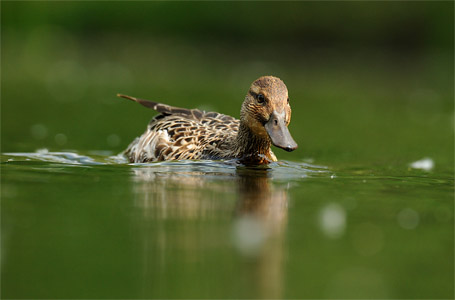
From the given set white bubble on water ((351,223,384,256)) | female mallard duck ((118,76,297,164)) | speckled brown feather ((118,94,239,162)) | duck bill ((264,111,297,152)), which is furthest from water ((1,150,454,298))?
speckled brown feather ((118,94,239,162))

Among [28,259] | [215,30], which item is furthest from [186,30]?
[28,259]

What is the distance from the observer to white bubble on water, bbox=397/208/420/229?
568 cm

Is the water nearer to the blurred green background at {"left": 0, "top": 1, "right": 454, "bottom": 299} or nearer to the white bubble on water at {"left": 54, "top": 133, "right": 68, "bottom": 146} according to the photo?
the blurred green background at {"left": 0, "top": 1, "right": 454, "bottom": 299}

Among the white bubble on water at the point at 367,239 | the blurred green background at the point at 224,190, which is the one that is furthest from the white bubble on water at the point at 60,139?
the white bubble on water at the point at 367,239

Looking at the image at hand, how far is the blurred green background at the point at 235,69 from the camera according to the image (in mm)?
11797

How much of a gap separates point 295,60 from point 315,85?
15.5ft

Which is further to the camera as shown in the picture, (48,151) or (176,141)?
(48,151)

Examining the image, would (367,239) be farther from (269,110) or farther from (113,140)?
(113,140)

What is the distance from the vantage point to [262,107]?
25.4 feet

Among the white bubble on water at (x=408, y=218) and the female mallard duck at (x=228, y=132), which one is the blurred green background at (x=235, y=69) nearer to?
the female mallard duck at (x=228, y=132)

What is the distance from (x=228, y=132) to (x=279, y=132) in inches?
60.5

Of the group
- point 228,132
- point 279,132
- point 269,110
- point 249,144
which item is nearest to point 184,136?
point 228,132

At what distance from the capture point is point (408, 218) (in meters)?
5.88

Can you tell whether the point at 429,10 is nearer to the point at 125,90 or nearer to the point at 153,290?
the point at 125,90
